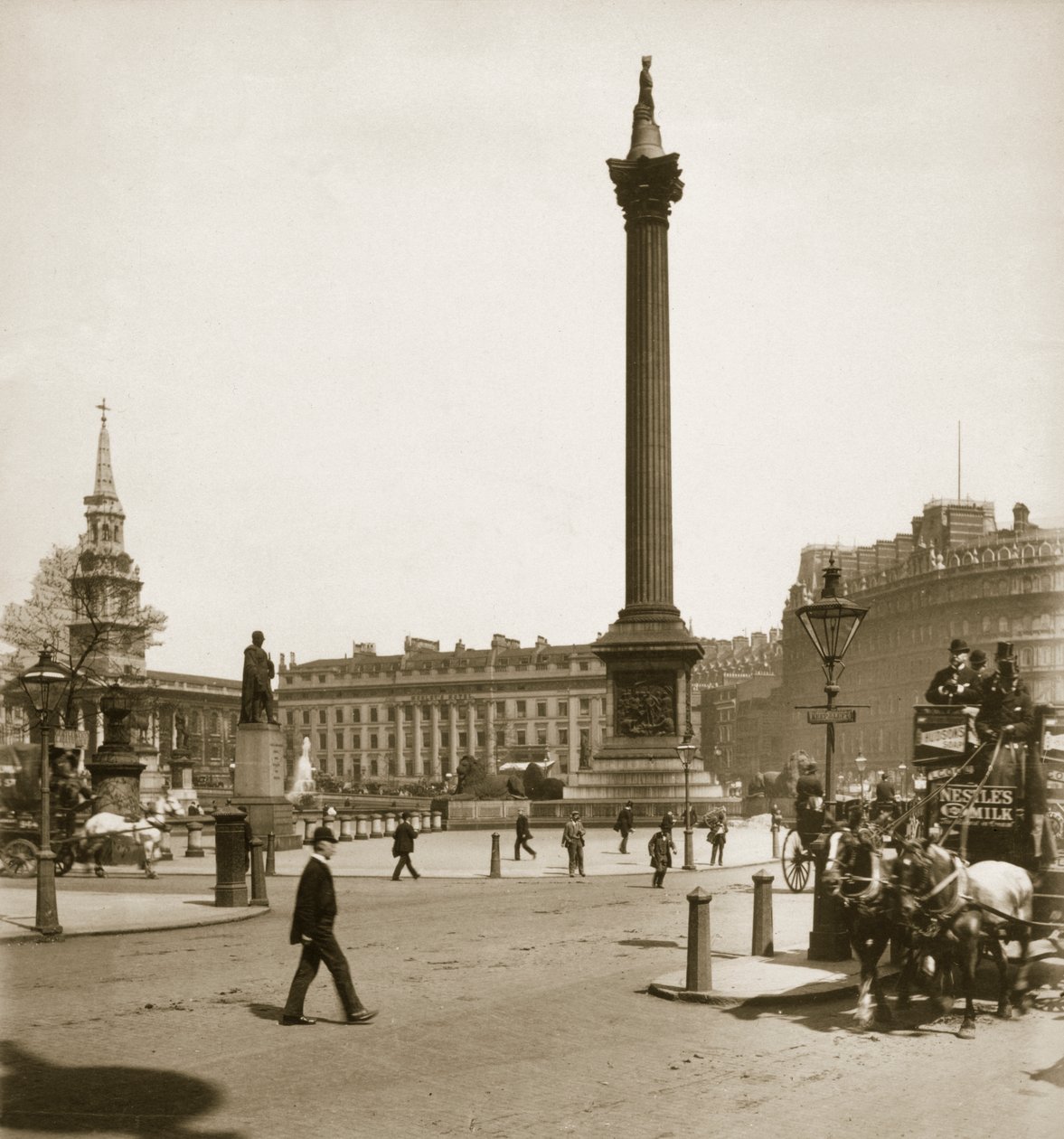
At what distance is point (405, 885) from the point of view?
91.4ft

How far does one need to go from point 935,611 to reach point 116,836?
66.6 m

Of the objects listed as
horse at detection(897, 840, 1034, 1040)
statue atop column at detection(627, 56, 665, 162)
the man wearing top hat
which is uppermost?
statue atop column at detection(627, 56, 665, 162)

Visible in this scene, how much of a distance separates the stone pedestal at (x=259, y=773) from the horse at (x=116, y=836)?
2415mm

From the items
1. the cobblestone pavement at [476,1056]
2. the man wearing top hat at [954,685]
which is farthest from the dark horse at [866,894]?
the man wearing top hat at [954,685]

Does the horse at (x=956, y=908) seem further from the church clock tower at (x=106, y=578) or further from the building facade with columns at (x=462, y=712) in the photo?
the building facade with columns at (x=462, y=712)

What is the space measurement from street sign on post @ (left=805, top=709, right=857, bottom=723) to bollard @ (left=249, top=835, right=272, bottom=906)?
1158 centimetres

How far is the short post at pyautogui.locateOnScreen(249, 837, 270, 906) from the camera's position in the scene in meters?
22.7

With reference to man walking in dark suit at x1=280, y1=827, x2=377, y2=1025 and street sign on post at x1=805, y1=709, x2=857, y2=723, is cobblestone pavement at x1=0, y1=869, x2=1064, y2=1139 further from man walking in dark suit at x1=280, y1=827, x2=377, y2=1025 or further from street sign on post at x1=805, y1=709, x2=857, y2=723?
street sign on post at x1=805, y1=709, x2=857, y2=723

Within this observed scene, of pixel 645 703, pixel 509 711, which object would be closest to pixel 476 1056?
pixel 645 703

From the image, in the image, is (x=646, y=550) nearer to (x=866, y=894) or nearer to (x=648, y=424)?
(x=648, y=424)

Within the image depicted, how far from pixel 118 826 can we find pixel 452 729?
109 meters

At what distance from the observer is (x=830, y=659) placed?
1363cm

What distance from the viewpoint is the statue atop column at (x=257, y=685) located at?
3297cm

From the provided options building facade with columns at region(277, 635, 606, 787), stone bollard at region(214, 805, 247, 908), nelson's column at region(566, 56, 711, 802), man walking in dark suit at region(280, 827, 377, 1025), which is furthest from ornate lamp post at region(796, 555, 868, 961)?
building facade with columns at region(277, 635, 606, 787)
